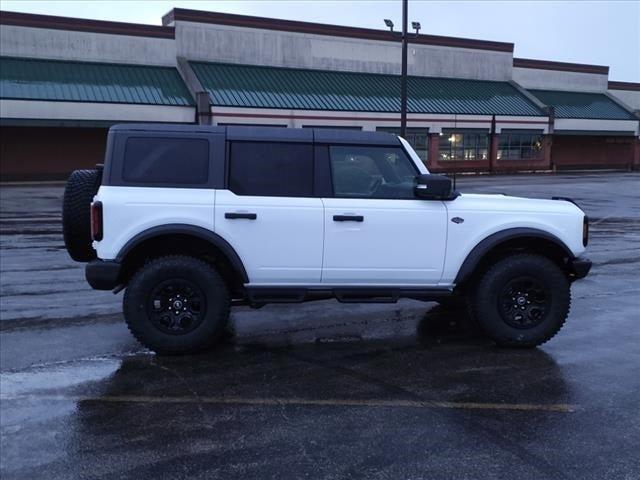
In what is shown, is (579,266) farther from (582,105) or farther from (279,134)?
(582,105)

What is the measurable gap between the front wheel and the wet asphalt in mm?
206

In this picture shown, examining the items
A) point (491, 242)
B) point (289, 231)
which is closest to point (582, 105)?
point (491, 242)

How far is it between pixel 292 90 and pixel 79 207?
120 ft

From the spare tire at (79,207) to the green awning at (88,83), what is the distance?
30.2 m

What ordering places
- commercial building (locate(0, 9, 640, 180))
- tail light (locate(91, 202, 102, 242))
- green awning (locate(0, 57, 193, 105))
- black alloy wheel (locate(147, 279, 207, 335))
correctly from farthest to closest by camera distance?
1. commercial building (locate(0, 9, 640, 180))
2. green awning (locate(0, 57, 193, 105))
3. black alloy wheel (locate(147, 279, 207, 335))
4. tail light (locate(91, 202, 102, 242))

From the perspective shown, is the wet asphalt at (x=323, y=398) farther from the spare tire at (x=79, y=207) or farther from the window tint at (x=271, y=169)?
the window tint at (x=271, y=169)

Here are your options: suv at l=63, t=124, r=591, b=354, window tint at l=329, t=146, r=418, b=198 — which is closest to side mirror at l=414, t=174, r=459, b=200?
suv at l=63, t=124, r=591, b=354

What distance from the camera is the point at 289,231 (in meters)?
5.82

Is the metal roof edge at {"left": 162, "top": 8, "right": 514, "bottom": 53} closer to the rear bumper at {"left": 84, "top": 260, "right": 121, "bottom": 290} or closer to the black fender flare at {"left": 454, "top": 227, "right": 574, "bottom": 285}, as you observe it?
the black fender flare at {"left": 454, "top": 227, "right": 574, "bottom": 285}

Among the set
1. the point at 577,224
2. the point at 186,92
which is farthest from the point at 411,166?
the point at 186,92

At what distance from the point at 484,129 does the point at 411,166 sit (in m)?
43.0

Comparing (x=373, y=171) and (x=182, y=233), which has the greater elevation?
(x=373, y=171)

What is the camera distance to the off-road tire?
5742 mm

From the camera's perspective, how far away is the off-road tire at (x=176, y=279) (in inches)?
226
